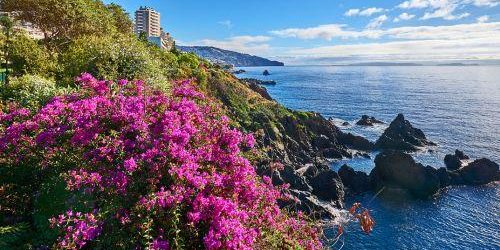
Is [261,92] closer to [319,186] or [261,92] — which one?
[261,92]

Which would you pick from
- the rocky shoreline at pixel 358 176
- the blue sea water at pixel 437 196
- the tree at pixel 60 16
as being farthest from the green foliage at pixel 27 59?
the blue sea water at pixel 437 196

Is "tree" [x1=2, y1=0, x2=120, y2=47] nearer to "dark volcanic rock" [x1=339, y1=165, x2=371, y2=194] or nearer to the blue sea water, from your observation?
the blue sea water

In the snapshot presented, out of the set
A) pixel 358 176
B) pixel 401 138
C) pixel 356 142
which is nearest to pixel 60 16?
pixel 358 176

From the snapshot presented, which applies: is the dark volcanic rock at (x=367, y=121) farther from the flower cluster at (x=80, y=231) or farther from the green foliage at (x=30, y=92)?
the flower cluster at (x=80, y=231)

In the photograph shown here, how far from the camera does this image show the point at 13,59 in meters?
30.8

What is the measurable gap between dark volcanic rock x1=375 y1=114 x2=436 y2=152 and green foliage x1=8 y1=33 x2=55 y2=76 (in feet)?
208

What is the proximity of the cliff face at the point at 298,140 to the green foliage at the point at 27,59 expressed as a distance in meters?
26.4

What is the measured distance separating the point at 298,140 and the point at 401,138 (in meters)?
21.7

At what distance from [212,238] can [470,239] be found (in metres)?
42.5

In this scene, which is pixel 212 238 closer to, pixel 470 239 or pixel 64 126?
pixel 64 126

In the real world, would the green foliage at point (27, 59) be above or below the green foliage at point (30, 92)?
above

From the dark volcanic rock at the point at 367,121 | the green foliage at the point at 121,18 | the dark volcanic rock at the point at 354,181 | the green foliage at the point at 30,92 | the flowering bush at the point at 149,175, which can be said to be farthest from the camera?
the dark volcanic rock at the point at 367,121

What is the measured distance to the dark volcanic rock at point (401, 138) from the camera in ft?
258

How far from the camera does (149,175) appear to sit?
8.86m
